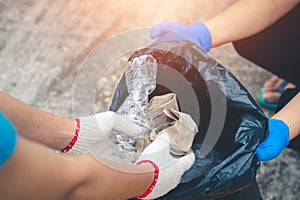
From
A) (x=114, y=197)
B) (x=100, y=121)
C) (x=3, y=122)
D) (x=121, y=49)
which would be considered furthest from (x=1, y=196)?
(x=121, y=49)

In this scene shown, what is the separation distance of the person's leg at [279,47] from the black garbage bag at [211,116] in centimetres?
45

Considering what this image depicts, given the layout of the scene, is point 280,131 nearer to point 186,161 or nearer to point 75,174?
point 186,161

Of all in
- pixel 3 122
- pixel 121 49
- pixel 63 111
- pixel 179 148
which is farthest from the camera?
pixel 121 49

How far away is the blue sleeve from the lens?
675 millimetres

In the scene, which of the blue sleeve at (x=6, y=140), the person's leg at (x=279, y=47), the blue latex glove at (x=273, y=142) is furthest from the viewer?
the person's leg at (x=279, y=47)

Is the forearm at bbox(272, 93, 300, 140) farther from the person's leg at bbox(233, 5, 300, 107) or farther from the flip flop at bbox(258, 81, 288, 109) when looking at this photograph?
the flip flop at bbox(258, 81, 288, 109)

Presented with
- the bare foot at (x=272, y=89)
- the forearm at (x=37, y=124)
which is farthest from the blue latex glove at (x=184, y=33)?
the bare foot at (x=272, y=89)

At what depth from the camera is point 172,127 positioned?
119 cm

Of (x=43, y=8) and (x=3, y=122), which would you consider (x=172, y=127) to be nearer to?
(x=3, y=122)

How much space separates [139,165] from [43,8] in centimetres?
152

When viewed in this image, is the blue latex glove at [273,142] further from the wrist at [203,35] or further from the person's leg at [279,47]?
the person's leg at [279,47]

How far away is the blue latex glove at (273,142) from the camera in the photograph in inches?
46.2

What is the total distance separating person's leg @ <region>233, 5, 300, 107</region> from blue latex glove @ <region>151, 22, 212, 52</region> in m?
0.29

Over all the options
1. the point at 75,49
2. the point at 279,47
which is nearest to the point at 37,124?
the point at 279,47
